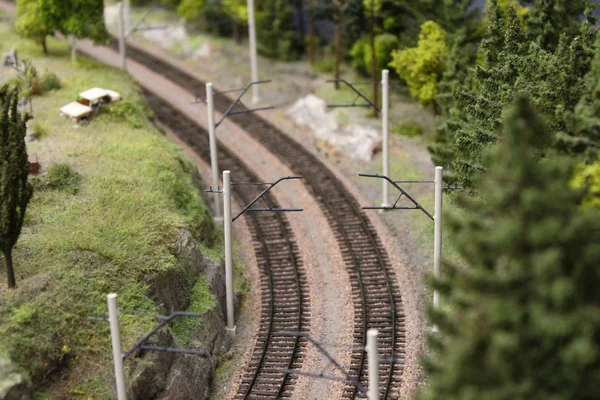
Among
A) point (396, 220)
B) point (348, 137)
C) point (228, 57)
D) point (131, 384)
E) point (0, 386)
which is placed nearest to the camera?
point (0, 386)

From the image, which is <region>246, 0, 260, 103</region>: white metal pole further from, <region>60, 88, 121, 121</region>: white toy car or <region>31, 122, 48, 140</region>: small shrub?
<region>31, 122, 48, 140</region>: small shrub

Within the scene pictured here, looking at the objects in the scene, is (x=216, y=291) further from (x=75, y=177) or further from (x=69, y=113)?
(x=69, y=113)

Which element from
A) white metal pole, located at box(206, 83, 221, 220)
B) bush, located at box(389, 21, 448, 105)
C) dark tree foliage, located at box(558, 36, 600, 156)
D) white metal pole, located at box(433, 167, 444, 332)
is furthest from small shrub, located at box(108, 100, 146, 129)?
dark tree foliage, located at box(558, 36, 600, 156)

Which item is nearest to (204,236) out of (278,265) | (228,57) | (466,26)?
(278,265)

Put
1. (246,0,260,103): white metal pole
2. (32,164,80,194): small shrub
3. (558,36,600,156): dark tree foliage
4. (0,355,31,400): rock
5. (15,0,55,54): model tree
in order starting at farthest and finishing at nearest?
(15,0,55,54): model tree → (246,0,260,103): white metal pole → (32,164,80,194): small shrub → (0,355,31,400): rock → (558,36,600,156): dark tree foliage

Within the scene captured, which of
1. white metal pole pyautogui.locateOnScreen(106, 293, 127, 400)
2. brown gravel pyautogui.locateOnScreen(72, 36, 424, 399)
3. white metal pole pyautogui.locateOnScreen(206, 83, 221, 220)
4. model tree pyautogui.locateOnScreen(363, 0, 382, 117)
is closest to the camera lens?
white metal pole pyautogui.locateOnScreen(106, 293, 127, 400)

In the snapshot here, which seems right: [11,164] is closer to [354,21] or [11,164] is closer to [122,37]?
[122,37]

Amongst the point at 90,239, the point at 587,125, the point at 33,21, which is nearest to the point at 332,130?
the point at 33,21
